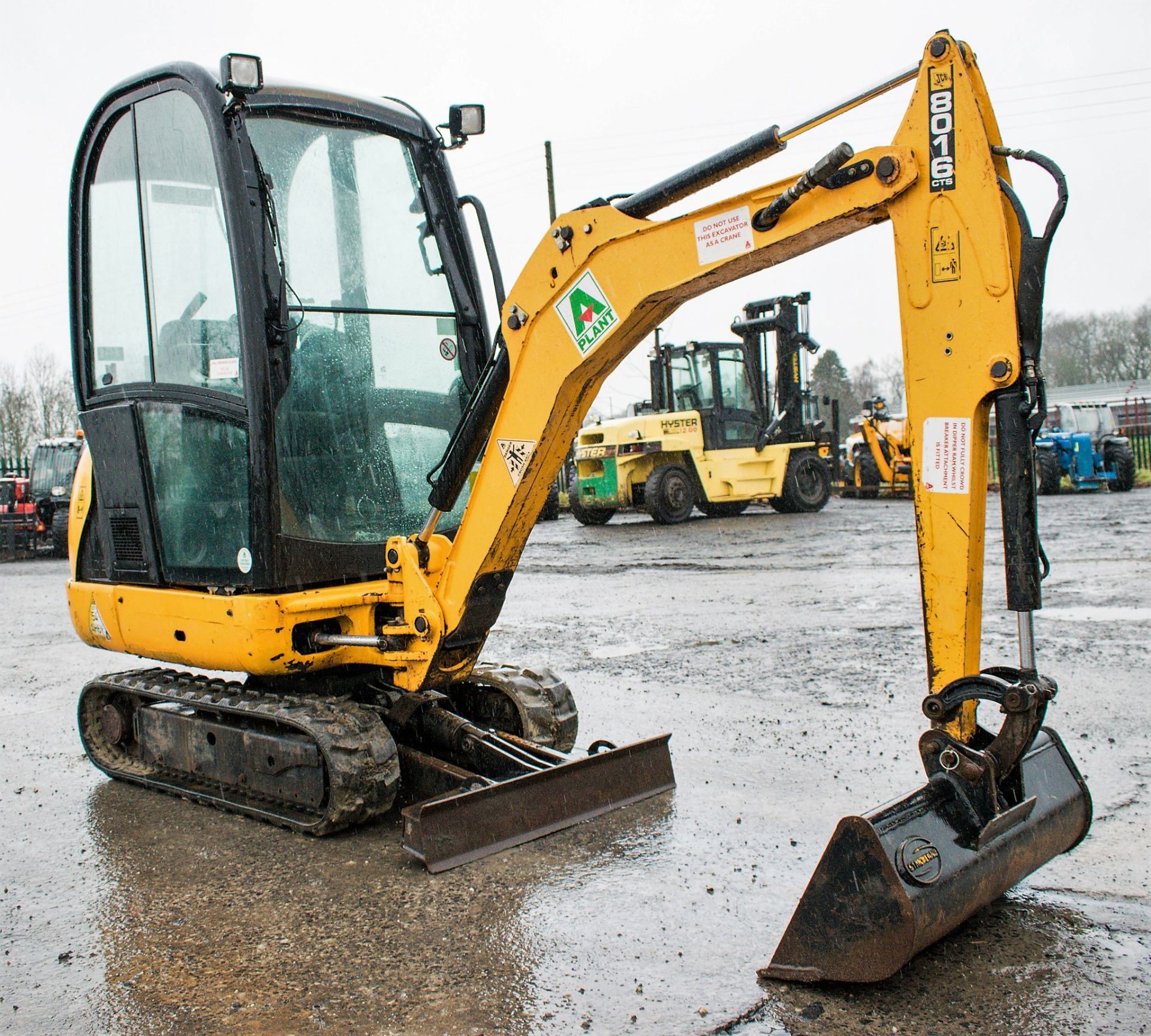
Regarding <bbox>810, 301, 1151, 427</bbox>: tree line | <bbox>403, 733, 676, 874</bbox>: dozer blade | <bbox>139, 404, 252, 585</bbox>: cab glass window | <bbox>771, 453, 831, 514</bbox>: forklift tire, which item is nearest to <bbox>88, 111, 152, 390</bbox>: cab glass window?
<bbox>139, 404, 252, 585</bbox>: cab glass window

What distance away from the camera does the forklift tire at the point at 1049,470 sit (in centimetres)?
2259

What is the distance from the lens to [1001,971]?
9.73ft

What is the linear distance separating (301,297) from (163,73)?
1.14m

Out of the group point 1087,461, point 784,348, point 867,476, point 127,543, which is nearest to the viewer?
point 127,543

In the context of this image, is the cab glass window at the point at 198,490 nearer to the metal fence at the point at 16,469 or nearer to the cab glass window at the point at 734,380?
the cab glass window at the point at 734,380

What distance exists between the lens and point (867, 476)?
2581 centimetres

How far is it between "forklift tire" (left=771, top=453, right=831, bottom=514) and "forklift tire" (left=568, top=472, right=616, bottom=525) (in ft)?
11.2

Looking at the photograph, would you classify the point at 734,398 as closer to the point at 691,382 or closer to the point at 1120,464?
the point at 691,382

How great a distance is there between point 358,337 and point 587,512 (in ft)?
56.4

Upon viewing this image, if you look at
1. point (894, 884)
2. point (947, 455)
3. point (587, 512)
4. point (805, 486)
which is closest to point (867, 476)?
point (805, 486)

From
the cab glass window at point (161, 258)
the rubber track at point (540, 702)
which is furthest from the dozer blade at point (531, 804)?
the cab glass window at point (161, 258)

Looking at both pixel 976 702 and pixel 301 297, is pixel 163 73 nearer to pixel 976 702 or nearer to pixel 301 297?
pixel 301 297

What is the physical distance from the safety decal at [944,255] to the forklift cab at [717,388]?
58.0ft

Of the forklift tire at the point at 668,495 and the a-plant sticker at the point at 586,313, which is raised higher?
the a-plant sticker at the point at 586,313
